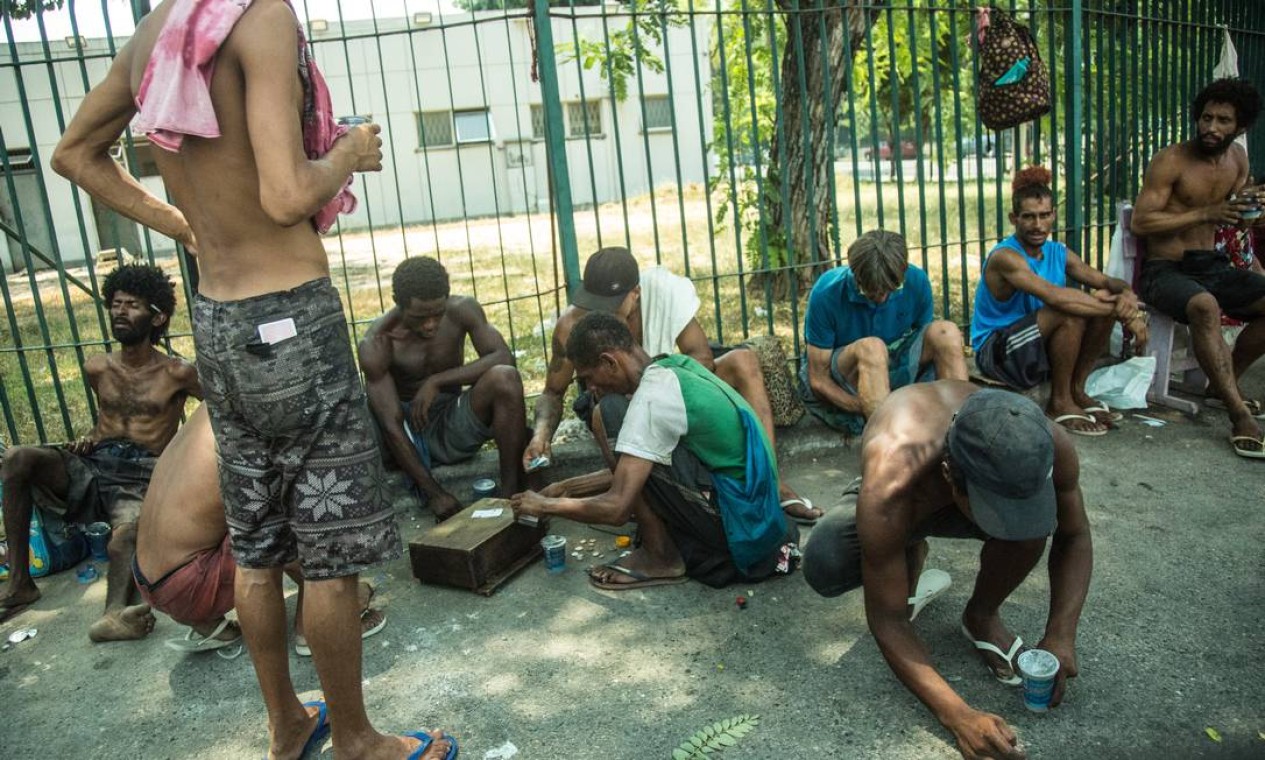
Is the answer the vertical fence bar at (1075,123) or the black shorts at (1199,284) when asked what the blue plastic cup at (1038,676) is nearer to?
the black shorts at (1199,284)

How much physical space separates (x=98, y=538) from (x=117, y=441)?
0.44 metres

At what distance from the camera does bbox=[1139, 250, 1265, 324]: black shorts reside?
4.96 m

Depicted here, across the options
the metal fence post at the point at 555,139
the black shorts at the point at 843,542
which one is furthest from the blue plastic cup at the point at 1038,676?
the metal fence post at the point at 555,139

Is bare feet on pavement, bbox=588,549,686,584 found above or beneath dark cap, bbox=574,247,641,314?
beneath

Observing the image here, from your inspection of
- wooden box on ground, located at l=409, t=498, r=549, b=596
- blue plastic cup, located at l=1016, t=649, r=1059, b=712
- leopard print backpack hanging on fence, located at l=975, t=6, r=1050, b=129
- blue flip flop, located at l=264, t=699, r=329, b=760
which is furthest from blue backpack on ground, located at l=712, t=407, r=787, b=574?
leopard print backpack hanging on fence, located at l=975, t=6, r=1050, b=129

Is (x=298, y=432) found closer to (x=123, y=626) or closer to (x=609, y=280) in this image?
(x=123, y=626)

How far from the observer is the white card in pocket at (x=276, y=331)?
2215 millimetres

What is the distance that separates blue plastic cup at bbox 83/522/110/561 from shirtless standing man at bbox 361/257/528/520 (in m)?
1.26

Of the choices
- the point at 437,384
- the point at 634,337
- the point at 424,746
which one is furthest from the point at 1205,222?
the point at 424,746

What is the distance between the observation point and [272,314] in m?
2.22

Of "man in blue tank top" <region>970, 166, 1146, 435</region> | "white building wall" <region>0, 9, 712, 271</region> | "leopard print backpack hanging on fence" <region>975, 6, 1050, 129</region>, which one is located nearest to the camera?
"man in blue tank top" <region>970, 166, 1146, 435</region>

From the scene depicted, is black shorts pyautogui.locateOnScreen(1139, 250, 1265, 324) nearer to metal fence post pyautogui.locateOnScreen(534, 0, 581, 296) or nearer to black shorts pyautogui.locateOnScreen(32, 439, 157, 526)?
metal fence post pyautogui.locateOnScreen(534, 0, 581, 296)

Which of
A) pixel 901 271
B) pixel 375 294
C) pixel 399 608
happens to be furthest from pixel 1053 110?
pixel 375 294

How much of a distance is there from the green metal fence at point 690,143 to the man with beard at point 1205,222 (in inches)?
26.5
